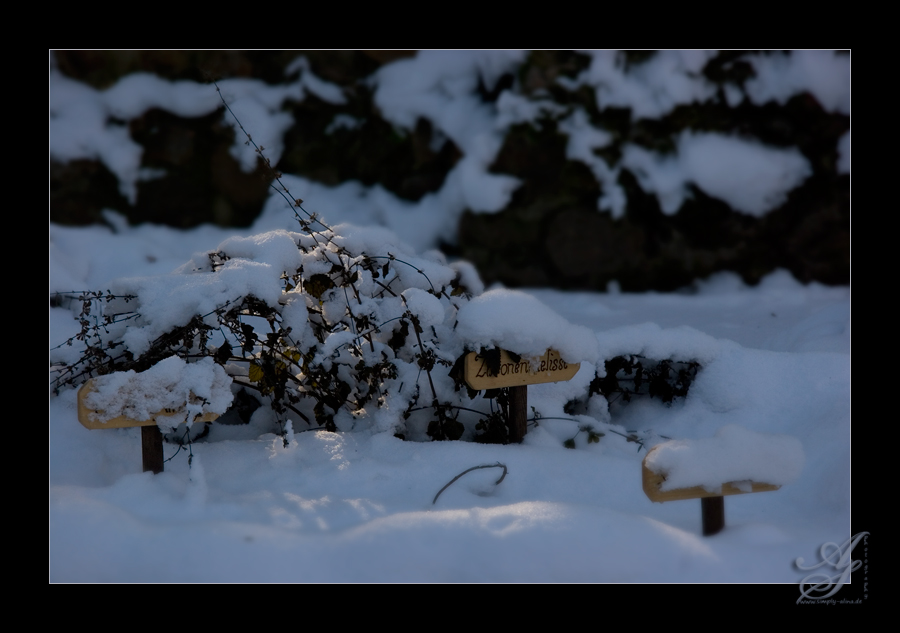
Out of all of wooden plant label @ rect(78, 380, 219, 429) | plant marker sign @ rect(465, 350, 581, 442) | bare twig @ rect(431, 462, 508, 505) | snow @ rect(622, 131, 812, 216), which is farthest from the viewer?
snow @ rect(622, 131, 812, 216)

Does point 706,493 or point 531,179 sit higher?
point 531,179

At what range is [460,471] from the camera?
133 cm

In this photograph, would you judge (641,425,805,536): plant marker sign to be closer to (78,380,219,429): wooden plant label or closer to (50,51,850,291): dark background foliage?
(78,380,219,429): wooden plant label

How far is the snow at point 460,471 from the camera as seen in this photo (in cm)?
98

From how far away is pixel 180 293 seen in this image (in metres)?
1.31

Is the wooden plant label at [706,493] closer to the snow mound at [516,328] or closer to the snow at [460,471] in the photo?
the snow at [460,471]

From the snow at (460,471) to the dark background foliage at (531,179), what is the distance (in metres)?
0.66

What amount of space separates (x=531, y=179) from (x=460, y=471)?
1932 millimetres

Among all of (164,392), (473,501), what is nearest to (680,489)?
(473,501)

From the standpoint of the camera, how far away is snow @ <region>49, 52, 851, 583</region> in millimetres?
979

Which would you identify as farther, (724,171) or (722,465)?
(724,171)

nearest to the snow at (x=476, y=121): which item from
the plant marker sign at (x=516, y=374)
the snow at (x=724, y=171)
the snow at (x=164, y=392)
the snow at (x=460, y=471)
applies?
the snow at (x=724, y=171)

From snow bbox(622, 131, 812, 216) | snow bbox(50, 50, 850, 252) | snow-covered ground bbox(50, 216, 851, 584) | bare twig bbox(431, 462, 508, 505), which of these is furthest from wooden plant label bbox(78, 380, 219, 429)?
snow bbox(622, 131, 812, 216)

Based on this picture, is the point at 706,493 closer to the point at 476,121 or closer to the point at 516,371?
the point at 516,371
